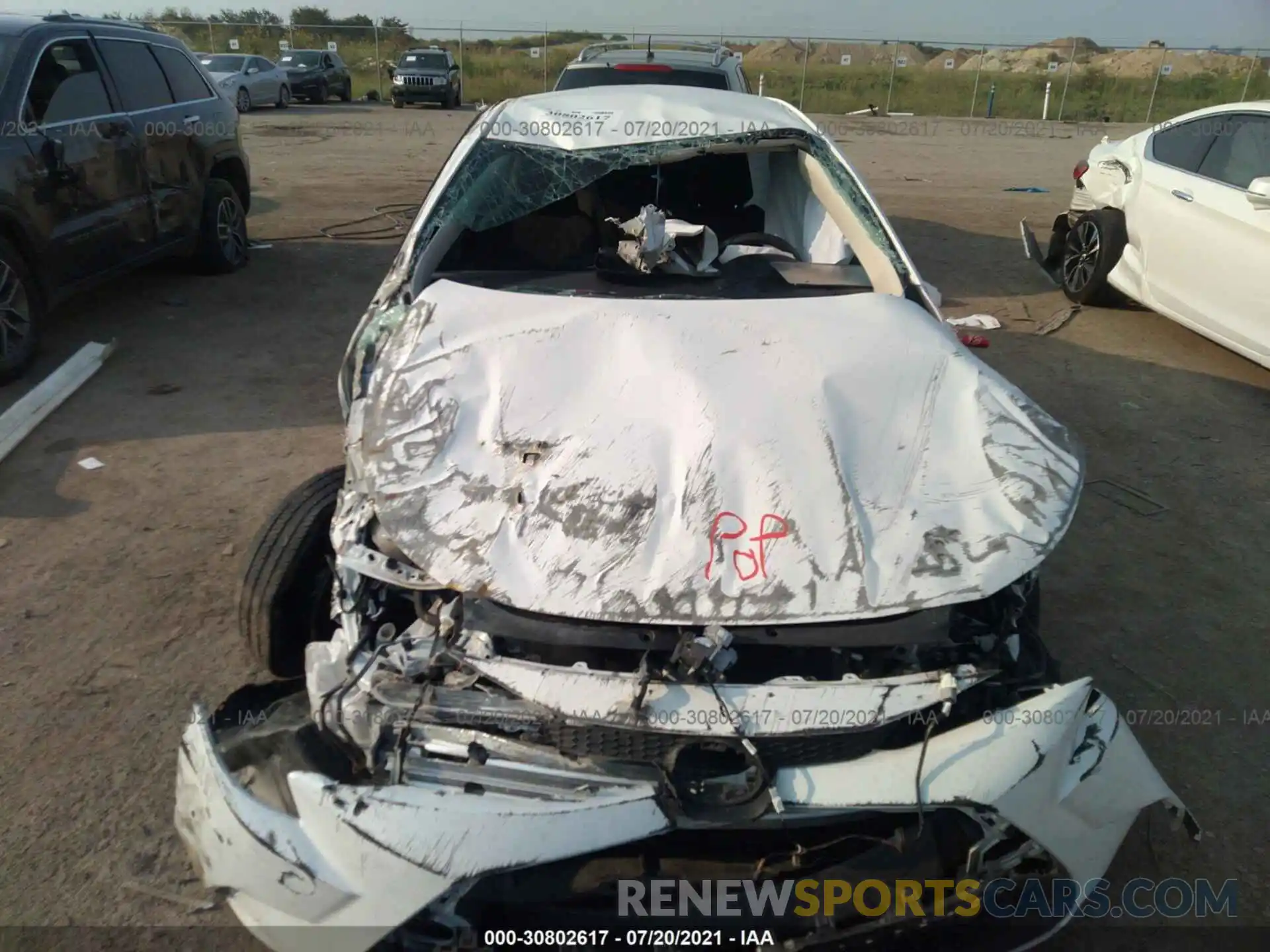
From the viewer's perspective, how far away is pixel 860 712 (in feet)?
5.81

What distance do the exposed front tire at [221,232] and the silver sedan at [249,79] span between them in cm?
1292

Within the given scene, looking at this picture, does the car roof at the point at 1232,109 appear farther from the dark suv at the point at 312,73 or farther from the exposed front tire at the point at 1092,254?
the dark suv at the point at 312,73

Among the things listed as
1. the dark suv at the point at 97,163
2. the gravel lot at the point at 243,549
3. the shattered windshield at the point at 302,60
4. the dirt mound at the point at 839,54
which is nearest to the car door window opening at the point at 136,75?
the dark suv at the point at 97,163

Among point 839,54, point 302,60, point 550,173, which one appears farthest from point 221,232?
point 839,54

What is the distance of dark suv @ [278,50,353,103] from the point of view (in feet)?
72.3

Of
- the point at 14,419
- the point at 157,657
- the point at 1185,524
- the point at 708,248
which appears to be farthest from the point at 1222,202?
the point at 14,419

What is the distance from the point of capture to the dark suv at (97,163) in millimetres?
4953

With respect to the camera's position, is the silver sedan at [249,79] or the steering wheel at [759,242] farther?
the silver sedan at [249,79]

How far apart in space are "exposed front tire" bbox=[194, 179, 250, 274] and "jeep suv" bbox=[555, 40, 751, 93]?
2681mm

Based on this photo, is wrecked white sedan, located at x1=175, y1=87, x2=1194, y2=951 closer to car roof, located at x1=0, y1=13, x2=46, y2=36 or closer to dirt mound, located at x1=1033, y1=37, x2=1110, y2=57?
car roof, located at x1=0, y1=13, x2=46, y2=36

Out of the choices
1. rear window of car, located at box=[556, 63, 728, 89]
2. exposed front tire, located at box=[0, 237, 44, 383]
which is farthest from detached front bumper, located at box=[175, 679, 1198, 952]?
rear window of car, located at box=[556, 63, 728, 89]

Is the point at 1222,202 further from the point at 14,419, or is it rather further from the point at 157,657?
the point at 14,419

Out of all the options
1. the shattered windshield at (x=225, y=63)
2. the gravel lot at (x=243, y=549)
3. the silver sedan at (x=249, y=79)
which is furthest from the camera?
the shattered windshield at (x=225, y=63)

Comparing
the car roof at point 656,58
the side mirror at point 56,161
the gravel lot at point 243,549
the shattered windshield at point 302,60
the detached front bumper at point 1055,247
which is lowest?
the gravel lot at point 243,549
